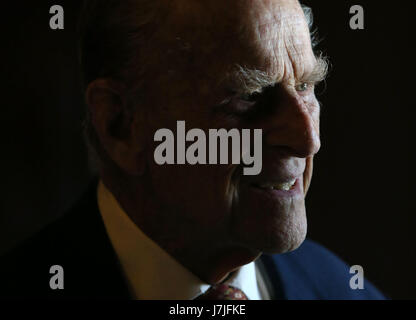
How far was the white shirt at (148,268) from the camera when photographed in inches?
38.8

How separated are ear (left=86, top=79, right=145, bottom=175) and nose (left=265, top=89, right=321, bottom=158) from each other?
0.24 meters

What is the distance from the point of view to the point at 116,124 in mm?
976

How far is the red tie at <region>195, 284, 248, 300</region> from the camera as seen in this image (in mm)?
964

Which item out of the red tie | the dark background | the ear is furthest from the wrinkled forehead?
the red tie

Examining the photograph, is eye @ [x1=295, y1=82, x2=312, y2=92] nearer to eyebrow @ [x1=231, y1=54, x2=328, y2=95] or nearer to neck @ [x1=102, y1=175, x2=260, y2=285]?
eyebrow @ [x1=231, y1=54, x2=328, y2=95]

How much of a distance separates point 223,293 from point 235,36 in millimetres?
460

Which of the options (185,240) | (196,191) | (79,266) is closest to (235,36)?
(196,191)

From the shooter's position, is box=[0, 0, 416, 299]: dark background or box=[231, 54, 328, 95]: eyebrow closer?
box=[231, 54, 328, 95]: eyebrow

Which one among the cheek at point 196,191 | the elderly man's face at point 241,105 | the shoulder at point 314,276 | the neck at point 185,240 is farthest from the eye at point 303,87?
the shoulder at point 314,276

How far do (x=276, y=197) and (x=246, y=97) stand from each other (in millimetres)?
176

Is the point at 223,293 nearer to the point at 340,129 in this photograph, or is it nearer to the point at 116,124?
the point at 116,124

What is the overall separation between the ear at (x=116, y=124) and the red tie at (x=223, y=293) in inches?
10.1

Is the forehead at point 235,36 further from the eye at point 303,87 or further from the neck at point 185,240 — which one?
the neck at point 185,240
